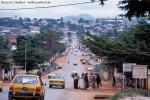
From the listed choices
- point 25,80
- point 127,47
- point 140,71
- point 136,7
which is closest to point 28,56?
point 127,47

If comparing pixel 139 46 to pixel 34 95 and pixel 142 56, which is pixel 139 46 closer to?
pixel 142 56

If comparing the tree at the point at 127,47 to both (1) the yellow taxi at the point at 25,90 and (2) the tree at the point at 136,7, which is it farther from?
(2) the tree at the point at 136,7

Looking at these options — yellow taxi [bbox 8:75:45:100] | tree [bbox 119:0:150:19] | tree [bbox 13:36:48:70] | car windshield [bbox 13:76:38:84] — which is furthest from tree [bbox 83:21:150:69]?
tree [bbox 13:36:48:70]

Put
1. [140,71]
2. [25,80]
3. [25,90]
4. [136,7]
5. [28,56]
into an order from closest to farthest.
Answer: [136,7] < [25,90] < [25,80] < [140,71] < [28,56]

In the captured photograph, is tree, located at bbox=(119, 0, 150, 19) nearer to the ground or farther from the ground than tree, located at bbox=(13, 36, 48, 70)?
farther from the ground

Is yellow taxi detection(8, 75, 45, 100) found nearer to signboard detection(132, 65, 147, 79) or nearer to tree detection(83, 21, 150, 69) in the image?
signboard detection(132, 65, 147, 79)

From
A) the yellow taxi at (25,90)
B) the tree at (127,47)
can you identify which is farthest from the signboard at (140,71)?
the tree at (127,47)

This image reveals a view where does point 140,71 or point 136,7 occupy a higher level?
point 136,7

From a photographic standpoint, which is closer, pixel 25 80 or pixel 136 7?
pixel 136 7

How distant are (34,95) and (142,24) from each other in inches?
845

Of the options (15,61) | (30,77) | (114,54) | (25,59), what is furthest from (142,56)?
(15,61)

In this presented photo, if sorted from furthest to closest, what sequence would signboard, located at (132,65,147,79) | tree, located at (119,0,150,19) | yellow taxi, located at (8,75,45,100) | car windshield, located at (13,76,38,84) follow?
signboard, located at (132,65,147,79) → car windshield, located at (13,76,38,84) → yellow taxi, located at (8,75,45,100) → tree, located at (119,0,150,19)

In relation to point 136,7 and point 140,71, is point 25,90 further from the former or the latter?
point 136,7

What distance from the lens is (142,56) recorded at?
4412cm
